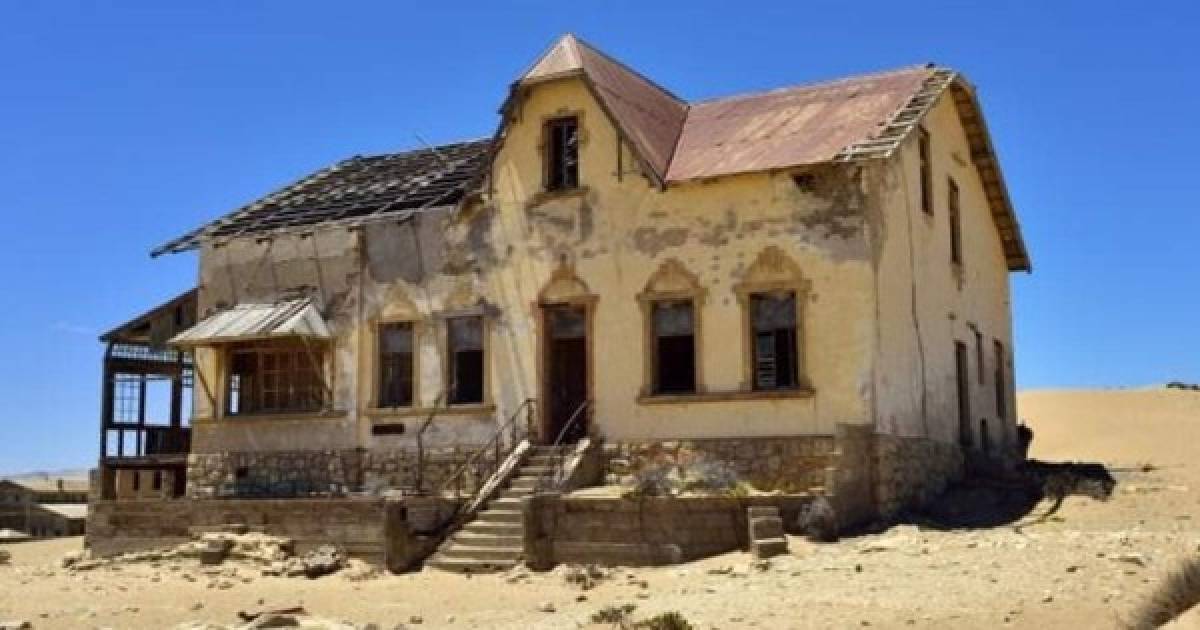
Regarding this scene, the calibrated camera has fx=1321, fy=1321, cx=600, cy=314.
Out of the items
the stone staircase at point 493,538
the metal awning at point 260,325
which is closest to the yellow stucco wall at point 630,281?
the metal awning at point 260,325

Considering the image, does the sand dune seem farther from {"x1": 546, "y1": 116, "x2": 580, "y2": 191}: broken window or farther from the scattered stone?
{"x1": 546, "y1": 116, "x2": 580, "y2": 191}: broken window

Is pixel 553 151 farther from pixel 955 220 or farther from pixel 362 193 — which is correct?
pixel 955 220

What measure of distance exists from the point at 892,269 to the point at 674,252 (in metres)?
3.72

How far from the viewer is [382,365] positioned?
25938 millimetres

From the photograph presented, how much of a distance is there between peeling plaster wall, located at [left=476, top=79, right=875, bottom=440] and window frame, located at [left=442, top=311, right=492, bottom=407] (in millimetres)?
578

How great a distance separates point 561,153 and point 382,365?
5.51 m

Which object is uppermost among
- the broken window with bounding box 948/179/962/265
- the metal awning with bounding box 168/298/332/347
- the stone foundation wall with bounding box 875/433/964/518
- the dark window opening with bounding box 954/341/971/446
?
the broken window with bounding box 948/179/962/265

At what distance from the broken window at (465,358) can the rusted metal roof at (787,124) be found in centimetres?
486

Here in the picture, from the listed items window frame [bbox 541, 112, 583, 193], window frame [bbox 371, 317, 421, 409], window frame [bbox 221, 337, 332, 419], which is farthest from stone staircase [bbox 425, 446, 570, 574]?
window frame [bbox 221, 337, 332, 419]

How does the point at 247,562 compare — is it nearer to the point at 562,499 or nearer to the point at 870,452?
the point at 562,499

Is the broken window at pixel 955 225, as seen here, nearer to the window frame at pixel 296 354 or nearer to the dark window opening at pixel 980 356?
the dark window opening at pixel 980 356

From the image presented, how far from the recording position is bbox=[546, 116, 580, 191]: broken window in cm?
2441

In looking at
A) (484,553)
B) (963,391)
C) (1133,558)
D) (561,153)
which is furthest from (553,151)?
(1133,558)

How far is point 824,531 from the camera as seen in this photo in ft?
63.1
